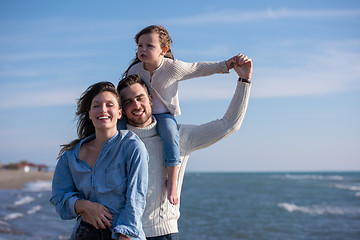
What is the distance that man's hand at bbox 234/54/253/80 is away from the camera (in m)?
3.16

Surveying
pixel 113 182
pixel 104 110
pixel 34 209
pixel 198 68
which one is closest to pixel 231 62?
pixel 198 68

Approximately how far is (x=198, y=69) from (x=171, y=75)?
0.75 ft

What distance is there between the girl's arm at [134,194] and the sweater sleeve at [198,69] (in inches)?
35.1

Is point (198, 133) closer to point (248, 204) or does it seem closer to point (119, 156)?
point (119, 156)

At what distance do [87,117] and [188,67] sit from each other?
A: 34.0 inches

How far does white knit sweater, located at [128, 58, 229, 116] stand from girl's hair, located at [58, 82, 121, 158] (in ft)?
1.67

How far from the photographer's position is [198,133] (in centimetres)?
320

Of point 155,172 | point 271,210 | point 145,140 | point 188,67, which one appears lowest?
point 271,210

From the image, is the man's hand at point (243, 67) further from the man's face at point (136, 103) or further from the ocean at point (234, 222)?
the ocean at point (234, 222)

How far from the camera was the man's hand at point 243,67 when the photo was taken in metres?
3.16

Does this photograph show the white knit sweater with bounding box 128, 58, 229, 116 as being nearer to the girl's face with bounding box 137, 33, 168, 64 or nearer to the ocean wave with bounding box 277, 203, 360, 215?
the girl's face with bounding box 137, 33, 168, 64

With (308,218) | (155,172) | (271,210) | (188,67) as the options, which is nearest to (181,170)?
(155,172)

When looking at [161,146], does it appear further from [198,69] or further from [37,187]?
[37,187]

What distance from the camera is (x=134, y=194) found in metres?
2.39
